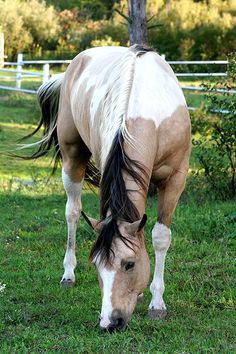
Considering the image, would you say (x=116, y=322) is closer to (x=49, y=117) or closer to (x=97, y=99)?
(x=97, y=99)

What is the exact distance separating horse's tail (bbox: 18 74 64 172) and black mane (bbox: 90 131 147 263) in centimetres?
238

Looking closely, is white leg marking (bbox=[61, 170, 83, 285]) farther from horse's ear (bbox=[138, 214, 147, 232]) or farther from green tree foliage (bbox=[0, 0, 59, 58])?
green tree foliage (bbox=[0, 0, 59, 58])

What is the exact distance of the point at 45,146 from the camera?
22.3ft

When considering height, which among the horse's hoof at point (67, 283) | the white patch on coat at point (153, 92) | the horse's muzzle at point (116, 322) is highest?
the white patch on coat at point (153, 92)

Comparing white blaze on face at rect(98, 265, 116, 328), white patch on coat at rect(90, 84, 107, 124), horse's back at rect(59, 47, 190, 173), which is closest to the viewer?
white blaze on face at rect(98, 265, 116, 328)

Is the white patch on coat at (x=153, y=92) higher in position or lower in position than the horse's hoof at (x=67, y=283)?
higher

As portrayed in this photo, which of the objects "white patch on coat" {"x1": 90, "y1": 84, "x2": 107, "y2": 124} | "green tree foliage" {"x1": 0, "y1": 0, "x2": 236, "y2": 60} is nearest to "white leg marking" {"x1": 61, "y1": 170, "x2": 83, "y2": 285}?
"white patch on coat" {"x1": 90, "y1": 84, "x2": 107, "y2": 124}

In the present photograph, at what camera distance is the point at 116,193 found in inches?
167

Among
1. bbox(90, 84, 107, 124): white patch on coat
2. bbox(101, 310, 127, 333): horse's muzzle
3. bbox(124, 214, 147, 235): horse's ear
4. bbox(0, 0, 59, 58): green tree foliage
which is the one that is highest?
bbox(90, 84, 107, 124): white patch on coat

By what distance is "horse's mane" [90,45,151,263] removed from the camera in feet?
13.6

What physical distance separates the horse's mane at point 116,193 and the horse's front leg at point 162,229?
51 centimetres

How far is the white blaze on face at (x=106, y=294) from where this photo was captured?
4078mm

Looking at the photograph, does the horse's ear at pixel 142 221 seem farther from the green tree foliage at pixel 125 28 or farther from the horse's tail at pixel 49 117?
the green tree foliage at pixel 125 28

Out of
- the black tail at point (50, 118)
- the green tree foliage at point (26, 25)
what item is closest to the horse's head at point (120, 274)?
the black tail at point (50, 118)
